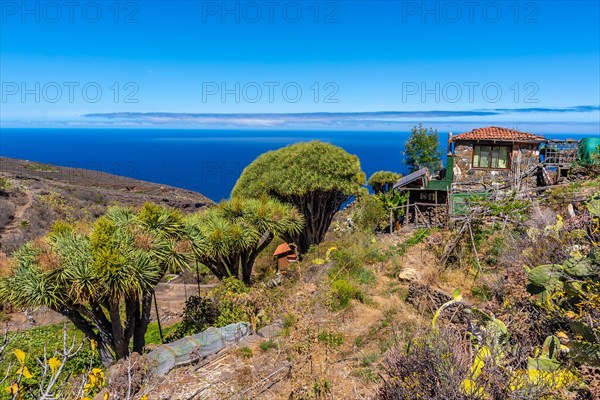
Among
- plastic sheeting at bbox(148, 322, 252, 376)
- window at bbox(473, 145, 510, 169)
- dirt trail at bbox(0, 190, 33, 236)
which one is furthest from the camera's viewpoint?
dirt trail at bbox(0, 190, 33, 236)

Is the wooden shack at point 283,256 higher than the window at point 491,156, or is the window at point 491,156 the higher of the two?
the window at point 491,156

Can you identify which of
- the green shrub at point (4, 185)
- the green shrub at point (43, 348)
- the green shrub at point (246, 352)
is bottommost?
the green shrub at point (43, 348)

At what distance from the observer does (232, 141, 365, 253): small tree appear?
56.4 feet

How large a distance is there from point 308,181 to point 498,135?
10.4 meters

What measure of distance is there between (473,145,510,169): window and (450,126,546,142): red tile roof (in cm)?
57

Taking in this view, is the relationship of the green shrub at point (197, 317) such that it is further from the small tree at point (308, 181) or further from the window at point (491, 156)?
the window at point (491, 156)

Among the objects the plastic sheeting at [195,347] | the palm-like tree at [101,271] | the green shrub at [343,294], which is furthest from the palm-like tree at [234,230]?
the green shrub at [343,294]

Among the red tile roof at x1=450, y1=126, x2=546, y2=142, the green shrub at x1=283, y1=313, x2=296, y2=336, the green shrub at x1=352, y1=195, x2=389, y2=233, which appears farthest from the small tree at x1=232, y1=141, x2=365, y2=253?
the green shrub at x1=283, y1=313, x2=296, y2=336

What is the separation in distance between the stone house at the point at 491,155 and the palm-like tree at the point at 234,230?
1039cm

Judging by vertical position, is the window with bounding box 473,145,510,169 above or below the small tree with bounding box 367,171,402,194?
above

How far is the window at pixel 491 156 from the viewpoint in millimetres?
20656

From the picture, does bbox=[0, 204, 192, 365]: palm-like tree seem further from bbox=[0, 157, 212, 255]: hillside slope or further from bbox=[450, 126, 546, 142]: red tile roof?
bbox=[450, 126, 546, 142]: red tile roof

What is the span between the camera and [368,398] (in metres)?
5.45

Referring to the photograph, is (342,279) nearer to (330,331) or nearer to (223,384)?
(330,331)
